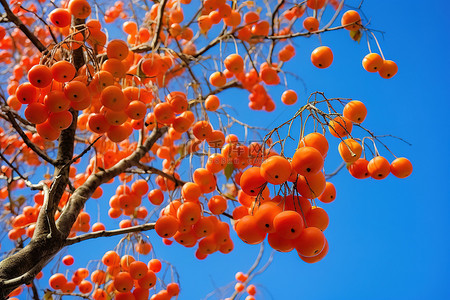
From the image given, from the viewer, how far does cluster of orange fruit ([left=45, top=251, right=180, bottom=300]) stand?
1.62 metres

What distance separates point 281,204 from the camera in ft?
3.56

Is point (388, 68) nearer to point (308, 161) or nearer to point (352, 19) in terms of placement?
point (352, 19)

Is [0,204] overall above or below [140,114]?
above

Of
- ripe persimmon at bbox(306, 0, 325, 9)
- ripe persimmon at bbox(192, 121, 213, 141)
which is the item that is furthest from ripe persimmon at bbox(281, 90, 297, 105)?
ripe persimmon at bbox(192, 121, 213, 141)

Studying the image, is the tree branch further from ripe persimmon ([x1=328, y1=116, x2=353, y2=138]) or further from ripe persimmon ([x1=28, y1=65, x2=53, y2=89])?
ripe persimmon ([x1=328, y1=116, x2=353, y2=138])

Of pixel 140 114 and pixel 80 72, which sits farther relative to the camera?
pixel 80 72

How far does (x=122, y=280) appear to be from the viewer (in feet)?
5.25

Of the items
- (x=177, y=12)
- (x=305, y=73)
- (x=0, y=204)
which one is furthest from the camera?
(x=305, y=73)

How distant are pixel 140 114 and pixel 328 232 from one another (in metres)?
3.31

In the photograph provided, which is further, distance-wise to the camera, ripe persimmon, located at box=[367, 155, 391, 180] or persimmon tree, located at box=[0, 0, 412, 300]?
ripe persimmon, located at box=[367, 155, 391, 180]

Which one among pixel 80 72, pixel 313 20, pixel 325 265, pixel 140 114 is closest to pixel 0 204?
pixel 80 72

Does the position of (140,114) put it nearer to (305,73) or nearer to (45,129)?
(45,129)

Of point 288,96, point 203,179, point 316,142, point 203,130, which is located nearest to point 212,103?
point 203,130

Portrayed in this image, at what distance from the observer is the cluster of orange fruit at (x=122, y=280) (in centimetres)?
162
